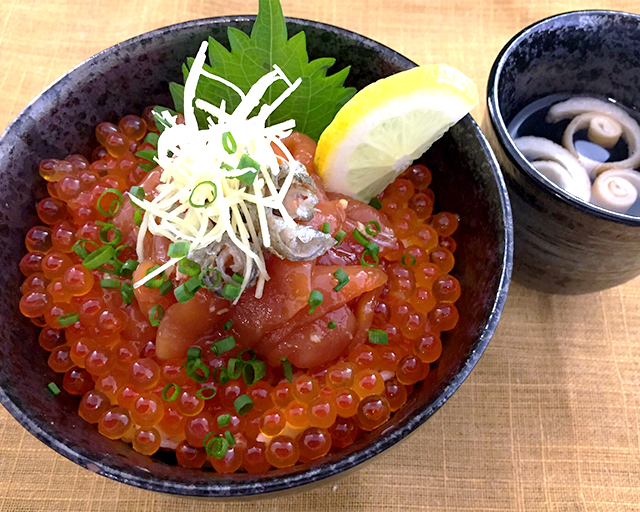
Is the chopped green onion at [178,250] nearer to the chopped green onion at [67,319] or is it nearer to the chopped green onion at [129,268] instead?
the chopped green onion at [129,268]

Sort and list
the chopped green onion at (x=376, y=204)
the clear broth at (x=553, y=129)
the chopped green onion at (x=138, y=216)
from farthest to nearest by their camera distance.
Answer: the clear broth at (x=553, y=129)
the chopped green onion at (x=376, y=204)
the chopped green onion at (x=138, y=216)

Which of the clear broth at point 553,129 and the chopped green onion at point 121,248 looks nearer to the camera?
the chopped green onion at point 121,248

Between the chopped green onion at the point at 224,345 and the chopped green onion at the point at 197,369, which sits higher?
the chopped green onion at the point at 224,345

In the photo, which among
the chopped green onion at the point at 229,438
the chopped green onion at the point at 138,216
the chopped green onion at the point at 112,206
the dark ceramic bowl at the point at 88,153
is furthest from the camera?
the chopped green onion at the point at 112,206

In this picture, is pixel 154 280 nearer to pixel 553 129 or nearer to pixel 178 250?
pixel 178 250

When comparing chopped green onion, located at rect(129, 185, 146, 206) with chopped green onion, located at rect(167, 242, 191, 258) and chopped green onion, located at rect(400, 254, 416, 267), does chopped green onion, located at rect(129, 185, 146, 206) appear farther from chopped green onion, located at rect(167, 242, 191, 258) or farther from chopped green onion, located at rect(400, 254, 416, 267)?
chopped green onion, located at rect(400, 254, 416, 267)

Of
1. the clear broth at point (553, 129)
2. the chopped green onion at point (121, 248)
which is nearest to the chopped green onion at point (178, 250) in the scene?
the chopped green onion at point (121, 248)
